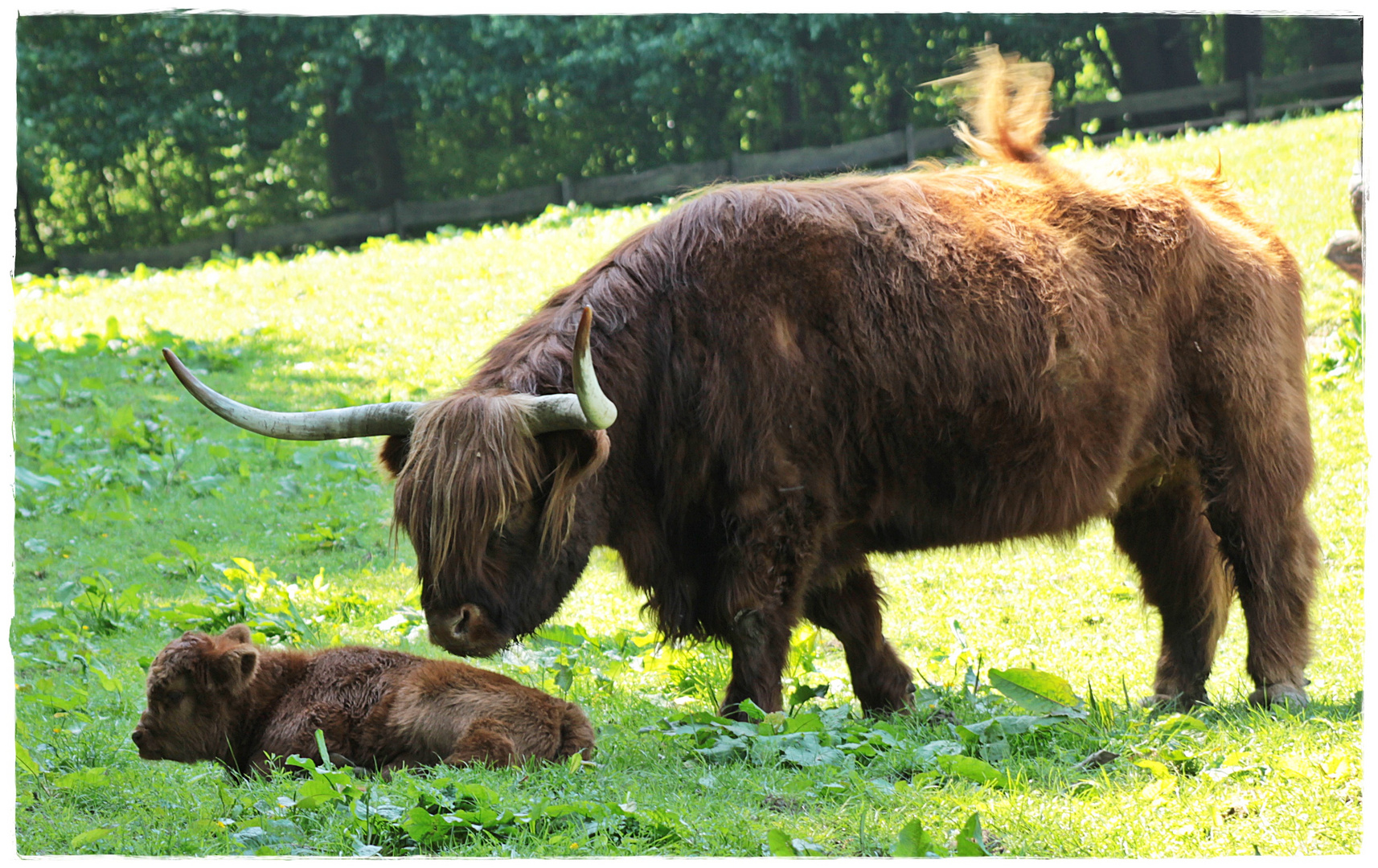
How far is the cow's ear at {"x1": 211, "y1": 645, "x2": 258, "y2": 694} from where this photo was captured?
4.41 meters

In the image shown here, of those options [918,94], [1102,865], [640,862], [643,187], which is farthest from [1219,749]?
[918,94]

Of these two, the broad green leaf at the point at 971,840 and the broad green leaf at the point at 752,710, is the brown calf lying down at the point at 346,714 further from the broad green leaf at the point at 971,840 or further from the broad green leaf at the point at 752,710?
the broad green leaf at the point at 971,840

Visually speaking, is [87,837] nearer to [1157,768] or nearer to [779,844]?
[779,844]

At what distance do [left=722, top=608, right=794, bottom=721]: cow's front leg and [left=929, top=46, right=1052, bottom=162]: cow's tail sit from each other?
2227 millimetres

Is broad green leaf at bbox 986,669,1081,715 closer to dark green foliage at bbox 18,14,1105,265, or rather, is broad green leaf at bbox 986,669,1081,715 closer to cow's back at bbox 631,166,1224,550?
cow's back at bbox 631,166,1224,550

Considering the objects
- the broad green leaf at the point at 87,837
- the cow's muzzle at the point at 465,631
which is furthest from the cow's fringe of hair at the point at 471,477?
the broad green leaf at the point at 87,837

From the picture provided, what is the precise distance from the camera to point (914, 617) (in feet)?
23.2

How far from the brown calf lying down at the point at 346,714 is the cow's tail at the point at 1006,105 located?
2.90 metres

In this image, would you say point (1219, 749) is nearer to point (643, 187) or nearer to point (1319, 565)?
point (1319, 565)

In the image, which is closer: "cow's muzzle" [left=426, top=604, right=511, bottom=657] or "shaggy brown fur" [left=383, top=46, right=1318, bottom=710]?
"cow's muzzle" [left=426, top=604, right=511, bottom=657]

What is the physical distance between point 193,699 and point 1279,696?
3889 millimetres

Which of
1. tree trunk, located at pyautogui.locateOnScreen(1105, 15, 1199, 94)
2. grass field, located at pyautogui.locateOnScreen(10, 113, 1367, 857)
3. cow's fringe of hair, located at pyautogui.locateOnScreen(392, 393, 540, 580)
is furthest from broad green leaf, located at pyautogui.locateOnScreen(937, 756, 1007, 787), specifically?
tree trunk, located at pyautogui.locateOnScreen(1105, 15, 1199, 94)

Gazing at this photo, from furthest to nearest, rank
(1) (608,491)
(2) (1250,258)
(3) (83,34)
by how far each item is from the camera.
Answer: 1. (3) (83,34)
2. (2) (1250,258)
3. (1) (608,491)

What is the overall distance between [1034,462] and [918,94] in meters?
23.4
